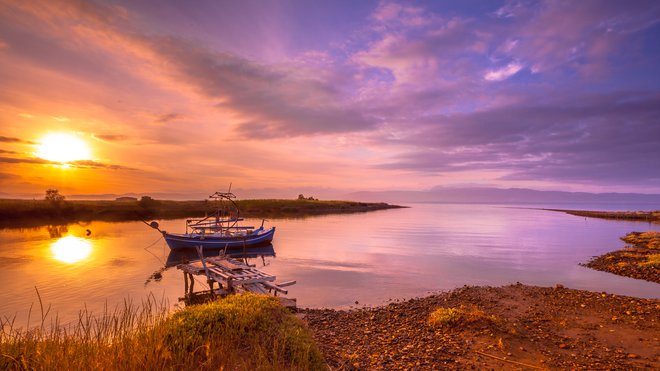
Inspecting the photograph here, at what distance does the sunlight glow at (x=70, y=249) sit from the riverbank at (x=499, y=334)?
29.1m

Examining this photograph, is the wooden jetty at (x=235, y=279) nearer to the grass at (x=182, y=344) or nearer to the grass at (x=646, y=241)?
the grass at (x=182, y=344)

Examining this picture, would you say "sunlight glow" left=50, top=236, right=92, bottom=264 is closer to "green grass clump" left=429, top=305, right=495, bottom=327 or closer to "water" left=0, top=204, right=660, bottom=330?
"water" left=0, top=204, right=660, bottom=330

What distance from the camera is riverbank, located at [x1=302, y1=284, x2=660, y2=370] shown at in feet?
33.1

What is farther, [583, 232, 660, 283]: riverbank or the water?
[583, 232, 660, 283]: riverbank

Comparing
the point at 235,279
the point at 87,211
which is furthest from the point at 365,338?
the point at 87,211

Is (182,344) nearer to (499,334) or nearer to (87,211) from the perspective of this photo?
(499,334)

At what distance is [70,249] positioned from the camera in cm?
3853

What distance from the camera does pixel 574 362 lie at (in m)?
9.80

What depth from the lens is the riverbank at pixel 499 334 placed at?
33.1 feet

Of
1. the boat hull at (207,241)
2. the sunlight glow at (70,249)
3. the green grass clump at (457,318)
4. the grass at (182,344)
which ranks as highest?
the grass at (182,344)

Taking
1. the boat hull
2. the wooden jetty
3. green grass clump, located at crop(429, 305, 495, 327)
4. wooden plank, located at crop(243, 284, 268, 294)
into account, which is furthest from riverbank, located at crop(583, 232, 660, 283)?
the boat hull

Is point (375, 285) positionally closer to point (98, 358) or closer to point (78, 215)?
point (98, 358)

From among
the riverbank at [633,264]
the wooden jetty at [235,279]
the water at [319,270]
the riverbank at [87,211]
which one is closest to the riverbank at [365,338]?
the wooden jetty at [235,279]

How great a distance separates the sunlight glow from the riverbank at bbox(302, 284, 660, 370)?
29097 mm
